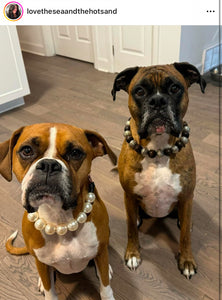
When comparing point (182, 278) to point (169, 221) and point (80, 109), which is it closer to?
point (169, 221)

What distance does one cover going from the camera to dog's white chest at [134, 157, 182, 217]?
1.36 metres

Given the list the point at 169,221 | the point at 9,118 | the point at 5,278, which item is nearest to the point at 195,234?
the point at 169,221

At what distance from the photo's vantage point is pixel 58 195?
3.33 ft

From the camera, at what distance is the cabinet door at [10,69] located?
3.05 meters

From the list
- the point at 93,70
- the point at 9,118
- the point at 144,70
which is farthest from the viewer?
the point at 93,70

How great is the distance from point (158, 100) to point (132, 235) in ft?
2.58

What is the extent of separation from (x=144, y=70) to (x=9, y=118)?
2.24 meters

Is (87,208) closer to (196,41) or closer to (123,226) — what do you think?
(123,226)

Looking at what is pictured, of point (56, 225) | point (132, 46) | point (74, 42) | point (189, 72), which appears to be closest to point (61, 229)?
point (56, 225)

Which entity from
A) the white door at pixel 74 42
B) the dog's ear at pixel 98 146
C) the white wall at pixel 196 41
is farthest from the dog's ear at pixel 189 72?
the white door at pixel 74 42

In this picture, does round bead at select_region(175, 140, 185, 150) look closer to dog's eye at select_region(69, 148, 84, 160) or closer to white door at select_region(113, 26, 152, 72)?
dog's eye at select_region(69, 148, 84, 160)

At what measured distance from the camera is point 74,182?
1062 millimetres

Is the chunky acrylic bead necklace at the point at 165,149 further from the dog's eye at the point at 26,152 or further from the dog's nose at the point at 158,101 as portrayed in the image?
the dog's eye at the point at 26,152
